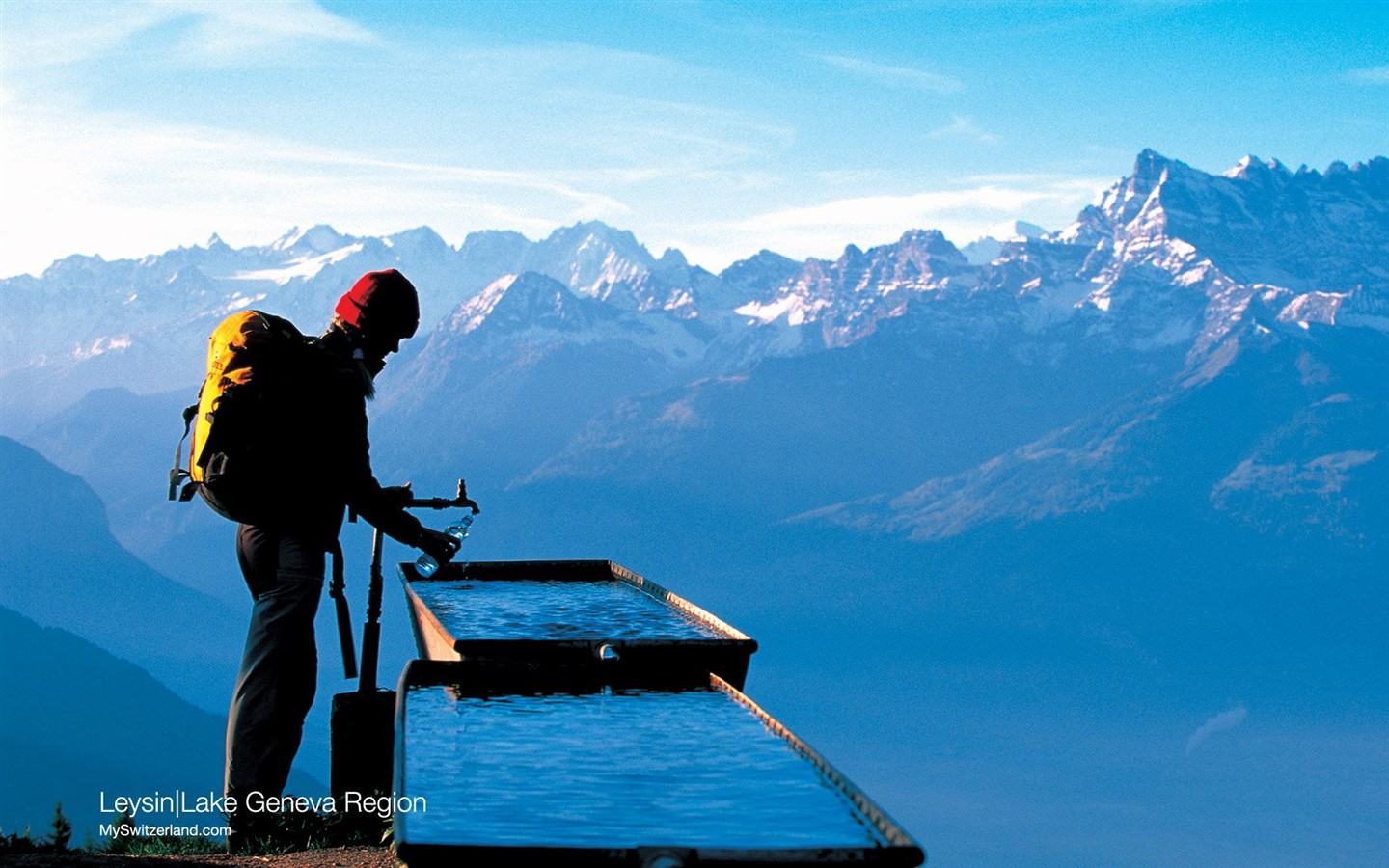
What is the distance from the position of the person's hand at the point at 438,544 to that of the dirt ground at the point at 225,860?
6.10 feet

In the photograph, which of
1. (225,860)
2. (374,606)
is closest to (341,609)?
(374,606)

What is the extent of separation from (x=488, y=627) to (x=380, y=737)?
112 cm

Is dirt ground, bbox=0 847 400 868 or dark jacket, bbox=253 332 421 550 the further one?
dark jacket, bbox=253 332 421 550

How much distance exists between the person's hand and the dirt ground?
1.86 meters

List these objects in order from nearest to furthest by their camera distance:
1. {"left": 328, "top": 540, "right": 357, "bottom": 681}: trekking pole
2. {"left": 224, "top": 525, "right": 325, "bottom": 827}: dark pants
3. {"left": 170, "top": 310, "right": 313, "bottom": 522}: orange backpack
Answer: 1. {"left": 170, "top": 310, "right": 313, "bottom": 522}: orange backpack
2. {"left": 224, "top": 525, "right": 325, "bottom": 827}: dark pants
3. {"left": 328, "top": 540, "right": 357, "bottom": 681}: trekking pole

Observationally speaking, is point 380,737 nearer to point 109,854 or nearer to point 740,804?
point 109,854

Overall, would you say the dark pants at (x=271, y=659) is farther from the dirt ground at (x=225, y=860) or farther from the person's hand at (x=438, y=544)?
the person's hand at (x=438, y=544)

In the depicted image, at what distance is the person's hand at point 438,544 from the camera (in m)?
9.48

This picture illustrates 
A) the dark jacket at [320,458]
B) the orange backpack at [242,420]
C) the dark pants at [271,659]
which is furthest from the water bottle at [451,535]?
the orange backpack at [242,420]

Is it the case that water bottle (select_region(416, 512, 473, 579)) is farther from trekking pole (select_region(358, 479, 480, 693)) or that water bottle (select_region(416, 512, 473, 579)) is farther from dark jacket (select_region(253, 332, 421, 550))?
dark jacket (select_region(253, 332, 421, 550))

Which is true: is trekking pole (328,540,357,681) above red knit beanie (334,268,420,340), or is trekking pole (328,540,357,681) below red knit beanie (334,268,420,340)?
below

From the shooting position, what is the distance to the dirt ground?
8719mm

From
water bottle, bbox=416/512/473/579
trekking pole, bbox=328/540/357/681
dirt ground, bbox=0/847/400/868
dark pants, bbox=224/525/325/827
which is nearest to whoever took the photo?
dirt ground, bbox=0/847/400/868

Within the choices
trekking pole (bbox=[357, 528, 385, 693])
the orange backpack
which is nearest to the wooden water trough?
trekking pole (bbox=[357, 528, 385, 693])
